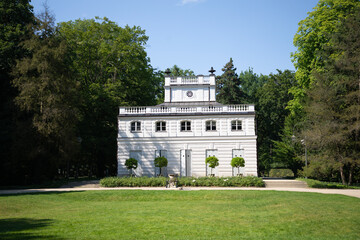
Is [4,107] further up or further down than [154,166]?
further up

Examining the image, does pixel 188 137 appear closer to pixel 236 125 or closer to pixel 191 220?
pixel 236 125

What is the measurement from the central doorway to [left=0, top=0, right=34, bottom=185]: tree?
1572cm

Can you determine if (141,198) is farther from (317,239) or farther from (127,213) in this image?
(317,239)

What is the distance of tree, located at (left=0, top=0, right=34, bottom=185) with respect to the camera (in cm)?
2819

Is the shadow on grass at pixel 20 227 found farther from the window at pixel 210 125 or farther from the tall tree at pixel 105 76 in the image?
the tall tree at pixel 105 76

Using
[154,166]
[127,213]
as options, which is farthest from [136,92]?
Answer: [127,213]

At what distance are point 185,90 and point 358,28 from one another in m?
19.2

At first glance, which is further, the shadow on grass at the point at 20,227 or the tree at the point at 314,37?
the tree at the point at 314,37

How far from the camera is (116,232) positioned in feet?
32.9

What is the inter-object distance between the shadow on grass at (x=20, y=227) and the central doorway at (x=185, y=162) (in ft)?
73.6

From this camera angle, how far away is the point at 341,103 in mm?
28312

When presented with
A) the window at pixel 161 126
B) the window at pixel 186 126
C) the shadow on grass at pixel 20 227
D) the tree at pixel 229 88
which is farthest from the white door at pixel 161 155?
the tree at pixel 229 88

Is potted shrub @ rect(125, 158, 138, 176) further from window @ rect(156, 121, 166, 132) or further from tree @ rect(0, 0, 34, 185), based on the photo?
tree @ rect(0, 0, 34, 185)

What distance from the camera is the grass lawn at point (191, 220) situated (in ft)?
32.3
